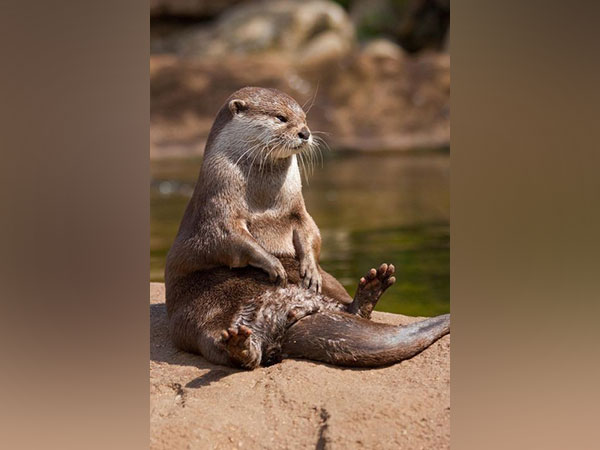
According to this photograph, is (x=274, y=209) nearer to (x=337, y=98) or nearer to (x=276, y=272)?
(x=276, y=272)

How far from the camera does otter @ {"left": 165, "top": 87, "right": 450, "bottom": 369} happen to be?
272 cm

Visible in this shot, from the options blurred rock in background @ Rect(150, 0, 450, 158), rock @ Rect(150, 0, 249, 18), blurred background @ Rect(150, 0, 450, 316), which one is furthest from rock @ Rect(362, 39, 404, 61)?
rock @ Rect(150, 0, 249, 18)

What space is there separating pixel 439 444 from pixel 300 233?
3.39 feet

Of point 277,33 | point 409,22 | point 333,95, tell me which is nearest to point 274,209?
point 333,95

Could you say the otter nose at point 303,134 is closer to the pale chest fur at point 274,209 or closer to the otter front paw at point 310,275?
the pale chest fur at point 274,209

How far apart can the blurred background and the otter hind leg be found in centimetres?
160

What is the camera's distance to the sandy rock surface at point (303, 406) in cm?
224

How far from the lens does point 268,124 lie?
2.94 meters

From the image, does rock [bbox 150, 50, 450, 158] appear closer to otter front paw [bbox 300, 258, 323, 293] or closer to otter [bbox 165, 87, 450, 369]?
otter [bbox 165, 87, 450, 369]

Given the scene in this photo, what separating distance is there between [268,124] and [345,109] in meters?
8.10
